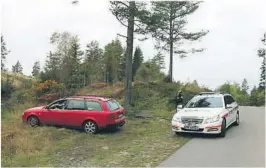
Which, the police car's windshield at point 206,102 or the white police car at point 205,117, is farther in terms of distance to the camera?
the police car's windshield at point 206,102

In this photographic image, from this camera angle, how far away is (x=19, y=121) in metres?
16.7

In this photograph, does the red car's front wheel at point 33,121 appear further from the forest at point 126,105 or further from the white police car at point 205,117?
the white police car at point 205,117

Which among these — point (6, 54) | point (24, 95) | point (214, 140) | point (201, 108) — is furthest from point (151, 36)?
point (6, 54)

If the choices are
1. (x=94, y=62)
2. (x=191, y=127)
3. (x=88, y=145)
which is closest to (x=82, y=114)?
(x=88, y=145)

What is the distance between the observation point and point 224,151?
35.6 ft

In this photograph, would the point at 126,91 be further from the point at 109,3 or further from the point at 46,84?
the point at 46,84

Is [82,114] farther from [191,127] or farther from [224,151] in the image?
[224,151]

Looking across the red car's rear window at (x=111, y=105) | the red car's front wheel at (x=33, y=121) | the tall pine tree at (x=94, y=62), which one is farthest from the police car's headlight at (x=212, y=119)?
the tall pine tree at (x=94, y=62)

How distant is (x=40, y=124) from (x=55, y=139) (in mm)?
2810

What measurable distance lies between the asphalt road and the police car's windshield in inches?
48.2

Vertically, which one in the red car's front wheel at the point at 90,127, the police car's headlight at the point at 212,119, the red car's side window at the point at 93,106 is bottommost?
the red car's front wheel at the point at 90,127

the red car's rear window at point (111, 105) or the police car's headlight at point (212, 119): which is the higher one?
the red car's rear window at point (111, 105)

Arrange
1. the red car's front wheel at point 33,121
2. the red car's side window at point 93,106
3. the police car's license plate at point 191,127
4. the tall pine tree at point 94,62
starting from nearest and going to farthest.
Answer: the police car's license plate at point 191,127
the red car's side window at point 93,106
the red car's front wheel at point 33,121
the tall pine tree at point 94,62

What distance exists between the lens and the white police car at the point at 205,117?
42.9 feet
